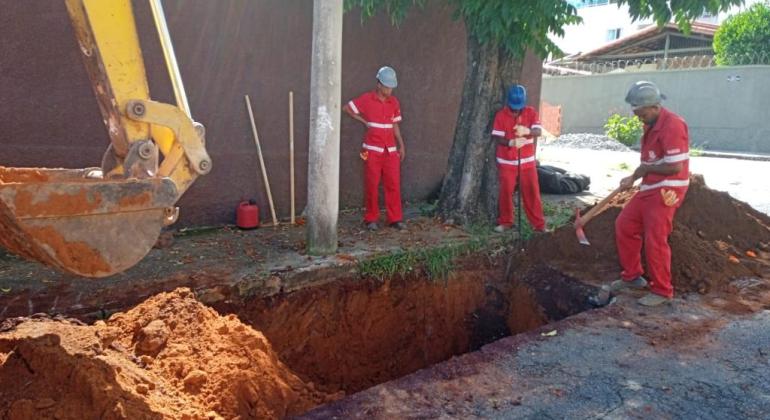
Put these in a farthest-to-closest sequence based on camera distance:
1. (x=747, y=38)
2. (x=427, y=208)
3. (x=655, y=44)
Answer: (x=655, y=44) < (x=747, y=38) < (x=427, y=208)

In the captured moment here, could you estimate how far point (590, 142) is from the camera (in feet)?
62.6

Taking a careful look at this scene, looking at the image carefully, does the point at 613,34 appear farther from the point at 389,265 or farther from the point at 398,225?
the point at 389,265

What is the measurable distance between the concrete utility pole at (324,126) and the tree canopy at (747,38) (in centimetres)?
1928

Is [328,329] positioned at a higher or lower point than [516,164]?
lower

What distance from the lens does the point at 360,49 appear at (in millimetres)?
7375

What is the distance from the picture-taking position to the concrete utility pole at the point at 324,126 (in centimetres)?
515

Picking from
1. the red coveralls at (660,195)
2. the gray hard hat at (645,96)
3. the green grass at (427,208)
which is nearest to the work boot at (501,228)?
the green grass at (427,208)

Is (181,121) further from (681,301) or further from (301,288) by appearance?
(681,301)

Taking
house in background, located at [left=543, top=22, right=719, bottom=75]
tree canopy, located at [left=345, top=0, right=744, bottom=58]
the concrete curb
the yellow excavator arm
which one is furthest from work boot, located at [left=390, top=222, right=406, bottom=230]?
house in background, located at [left=543, top=22, right=719, bottom=75]

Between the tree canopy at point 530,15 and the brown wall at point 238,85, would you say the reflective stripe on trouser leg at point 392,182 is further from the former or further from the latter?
the tree canopy at point 530,15

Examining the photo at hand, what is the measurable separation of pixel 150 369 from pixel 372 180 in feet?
12.1

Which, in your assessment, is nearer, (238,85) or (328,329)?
(328,329)

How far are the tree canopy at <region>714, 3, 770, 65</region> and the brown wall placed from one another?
15.8 m

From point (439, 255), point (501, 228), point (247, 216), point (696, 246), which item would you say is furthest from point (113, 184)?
point (696, 246)
